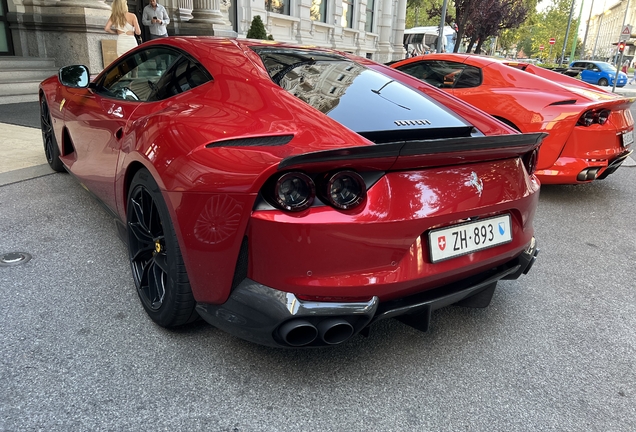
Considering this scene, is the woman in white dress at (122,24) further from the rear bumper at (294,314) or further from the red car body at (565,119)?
the rear bumper at (294,314)

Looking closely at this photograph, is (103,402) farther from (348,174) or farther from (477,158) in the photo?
(477,158)

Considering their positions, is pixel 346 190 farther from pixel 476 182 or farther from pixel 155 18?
pixel 155 18

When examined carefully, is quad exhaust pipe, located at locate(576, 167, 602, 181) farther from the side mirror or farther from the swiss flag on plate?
the side mirror

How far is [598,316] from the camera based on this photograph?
9.52ft

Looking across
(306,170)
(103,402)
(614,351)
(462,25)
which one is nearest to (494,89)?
(614,351)

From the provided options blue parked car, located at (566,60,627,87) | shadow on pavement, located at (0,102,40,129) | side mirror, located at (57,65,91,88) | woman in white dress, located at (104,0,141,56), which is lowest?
blue parked car, located at (566,60,627,87)

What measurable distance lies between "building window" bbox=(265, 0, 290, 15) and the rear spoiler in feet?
55.3

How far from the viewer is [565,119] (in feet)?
16.2

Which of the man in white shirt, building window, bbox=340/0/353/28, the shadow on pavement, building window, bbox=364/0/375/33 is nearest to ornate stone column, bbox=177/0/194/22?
the man in white shirt

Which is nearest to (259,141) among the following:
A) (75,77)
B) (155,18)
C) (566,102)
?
(75,77)

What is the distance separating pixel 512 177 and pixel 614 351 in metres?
1.11

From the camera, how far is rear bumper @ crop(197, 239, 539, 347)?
Answer: 6.16 ft

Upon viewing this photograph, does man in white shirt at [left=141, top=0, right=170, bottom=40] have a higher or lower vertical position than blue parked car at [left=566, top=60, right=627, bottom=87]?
higher

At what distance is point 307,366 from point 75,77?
287 cm
